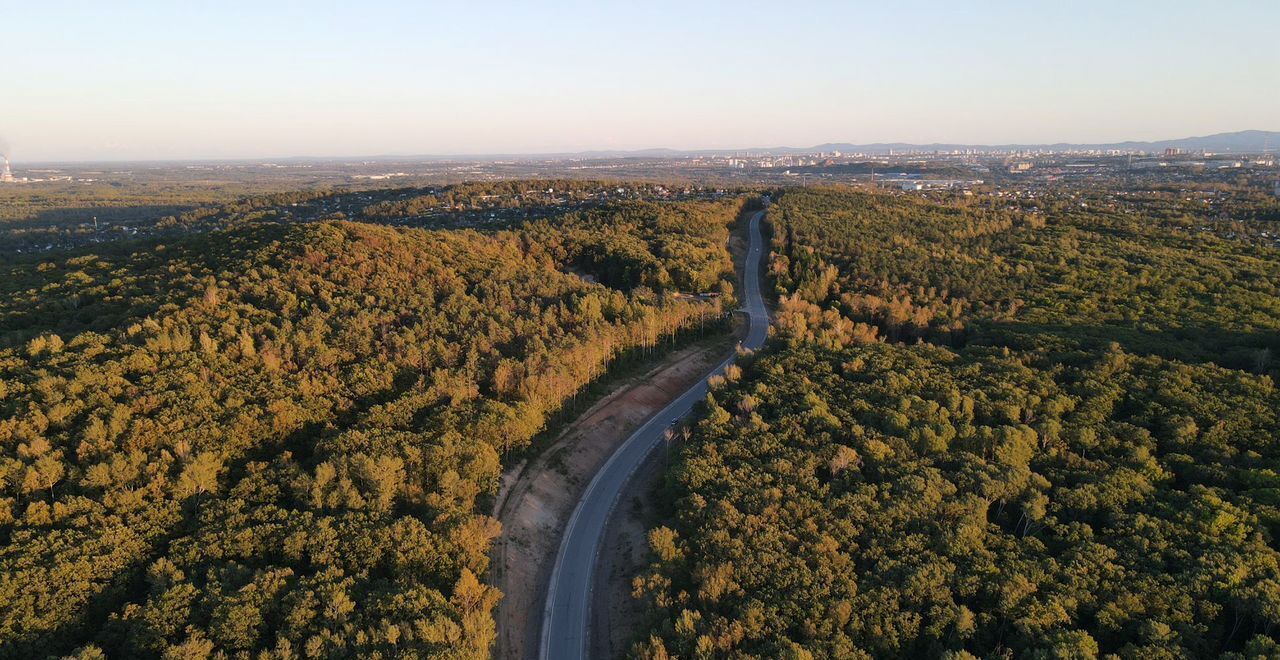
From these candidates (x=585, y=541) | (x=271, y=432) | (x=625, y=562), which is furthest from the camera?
(x=585, y=541)

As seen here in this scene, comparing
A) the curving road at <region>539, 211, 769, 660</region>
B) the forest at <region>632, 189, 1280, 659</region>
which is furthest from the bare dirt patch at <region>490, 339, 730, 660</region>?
the forest at <region>632, 189, 1280, 659</region>

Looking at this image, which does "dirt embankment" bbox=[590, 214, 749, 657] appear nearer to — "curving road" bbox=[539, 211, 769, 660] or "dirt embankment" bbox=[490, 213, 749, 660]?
"dirt embankment" bbox=[490, 213, 749, 660]

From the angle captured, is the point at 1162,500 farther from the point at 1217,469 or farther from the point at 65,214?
the point at 65,214

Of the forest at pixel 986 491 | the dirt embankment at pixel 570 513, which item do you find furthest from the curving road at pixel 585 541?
the forest at pixel 986 491

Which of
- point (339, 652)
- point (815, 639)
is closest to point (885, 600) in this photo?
point (815, 639)

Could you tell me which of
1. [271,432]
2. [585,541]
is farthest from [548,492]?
[271,432]

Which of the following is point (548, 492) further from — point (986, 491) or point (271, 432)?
point (986, 491)

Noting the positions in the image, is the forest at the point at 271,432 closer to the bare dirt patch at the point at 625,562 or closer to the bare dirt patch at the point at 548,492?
the bare dirt patch at the point at 548,492
